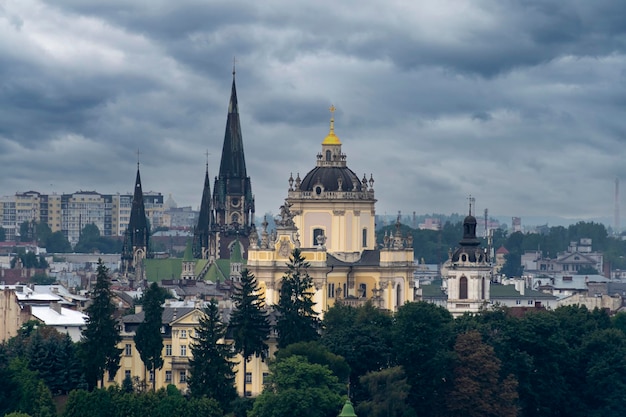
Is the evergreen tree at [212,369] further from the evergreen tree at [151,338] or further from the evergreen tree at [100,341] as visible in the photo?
the evergreen tree at [151,338]

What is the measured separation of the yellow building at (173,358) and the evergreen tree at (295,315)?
2.04m

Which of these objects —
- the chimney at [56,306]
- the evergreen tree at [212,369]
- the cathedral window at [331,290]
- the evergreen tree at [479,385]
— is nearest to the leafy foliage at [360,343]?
the evergreen tree at [479,385]

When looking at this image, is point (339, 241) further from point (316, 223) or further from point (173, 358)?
point (173, 358)

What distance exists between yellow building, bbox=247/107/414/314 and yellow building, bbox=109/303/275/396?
897 cm

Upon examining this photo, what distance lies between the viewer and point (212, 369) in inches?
3871

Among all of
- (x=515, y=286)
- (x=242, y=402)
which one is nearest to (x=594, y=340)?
(x=242, y=402)

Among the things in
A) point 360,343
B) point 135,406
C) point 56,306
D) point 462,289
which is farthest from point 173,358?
point 56,306

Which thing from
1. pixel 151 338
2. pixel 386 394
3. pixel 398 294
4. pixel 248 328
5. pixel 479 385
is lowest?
pixel 386 394

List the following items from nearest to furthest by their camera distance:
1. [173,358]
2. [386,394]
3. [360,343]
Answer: [386,394], [360,343], [173,358]

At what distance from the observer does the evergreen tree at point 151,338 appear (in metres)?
106

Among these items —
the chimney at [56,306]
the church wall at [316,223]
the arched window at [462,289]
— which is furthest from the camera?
the chimney at [56,306]

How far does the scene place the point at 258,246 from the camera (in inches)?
4724

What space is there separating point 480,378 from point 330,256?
2073cm

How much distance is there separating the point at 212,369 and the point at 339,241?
77.6 ft
